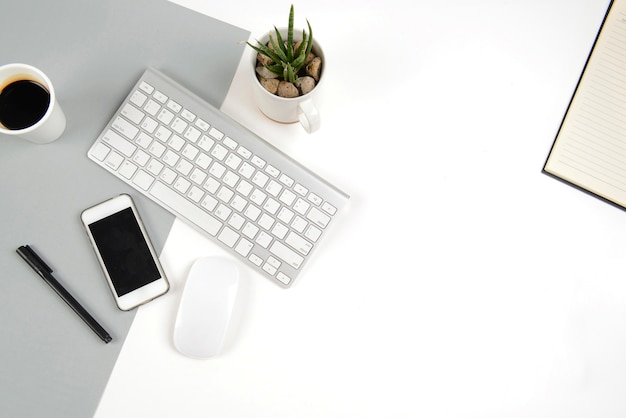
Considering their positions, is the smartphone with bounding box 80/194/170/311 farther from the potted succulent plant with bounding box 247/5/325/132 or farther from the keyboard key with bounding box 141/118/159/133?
the potted succulent plant with bounding box 247/5/325/132

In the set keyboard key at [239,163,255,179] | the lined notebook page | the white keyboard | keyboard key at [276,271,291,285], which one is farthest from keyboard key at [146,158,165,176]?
the lined notebook page

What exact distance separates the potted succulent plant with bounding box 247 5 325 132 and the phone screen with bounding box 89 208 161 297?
26 centimetres

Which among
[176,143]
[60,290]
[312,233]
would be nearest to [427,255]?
[312,233]

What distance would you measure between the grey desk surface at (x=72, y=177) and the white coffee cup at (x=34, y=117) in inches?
1.6

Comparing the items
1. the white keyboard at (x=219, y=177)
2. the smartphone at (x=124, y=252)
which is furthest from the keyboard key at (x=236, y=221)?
the smartphone at (x=124, y=252)

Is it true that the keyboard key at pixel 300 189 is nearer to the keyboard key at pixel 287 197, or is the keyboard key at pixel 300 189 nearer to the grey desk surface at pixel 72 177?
the keyboard key at pixel 287 197

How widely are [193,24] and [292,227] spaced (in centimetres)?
34

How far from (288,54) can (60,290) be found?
433 millimetres

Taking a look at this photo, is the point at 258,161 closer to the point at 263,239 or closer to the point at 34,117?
the point at 263,239

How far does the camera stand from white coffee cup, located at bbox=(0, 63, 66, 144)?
1.99 ft

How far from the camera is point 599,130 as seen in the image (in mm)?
727

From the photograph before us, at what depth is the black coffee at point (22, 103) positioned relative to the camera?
625 mm

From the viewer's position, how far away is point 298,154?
0.71 meters

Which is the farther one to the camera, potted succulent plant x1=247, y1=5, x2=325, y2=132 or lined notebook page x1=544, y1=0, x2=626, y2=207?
lined notebook page x1=544, y1=0, x2=626, y2=207
